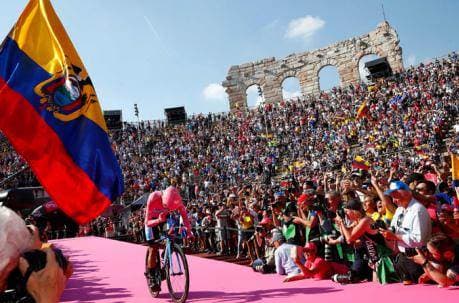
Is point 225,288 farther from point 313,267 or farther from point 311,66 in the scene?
point 311,66

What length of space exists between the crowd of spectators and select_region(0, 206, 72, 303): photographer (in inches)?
161

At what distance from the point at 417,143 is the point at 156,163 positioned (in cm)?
1862

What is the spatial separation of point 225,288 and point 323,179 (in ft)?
24.1

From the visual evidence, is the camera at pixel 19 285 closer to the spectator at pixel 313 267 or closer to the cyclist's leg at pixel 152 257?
the cyclist's leg at pixel 152 257

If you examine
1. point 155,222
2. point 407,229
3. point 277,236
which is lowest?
point 277,236

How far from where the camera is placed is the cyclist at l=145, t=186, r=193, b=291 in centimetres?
530

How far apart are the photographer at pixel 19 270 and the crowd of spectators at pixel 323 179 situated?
408 centimetres

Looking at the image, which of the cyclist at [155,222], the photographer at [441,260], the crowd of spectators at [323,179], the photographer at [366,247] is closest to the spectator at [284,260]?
the crowd of spectators at [323,179]

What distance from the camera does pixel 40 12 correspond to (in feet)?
16.3

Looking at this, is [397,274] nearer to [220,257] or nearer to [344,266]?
[344,266]

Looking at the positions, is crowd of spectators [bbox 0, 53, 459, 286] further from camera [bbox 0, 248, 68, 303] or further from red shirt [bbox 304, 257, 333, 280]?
camera [bbox 0, 248, 68, 303]

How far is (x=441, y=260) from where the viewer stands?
4.46m

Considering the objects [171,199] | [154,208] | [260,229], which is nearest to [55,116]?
[171,199]

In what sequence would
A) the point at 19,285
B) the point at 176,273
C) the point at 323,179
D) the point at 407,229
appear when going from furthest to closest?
the point at 323,179 → the point at 176,273 → the point at 407,229 → the point at 19,285
